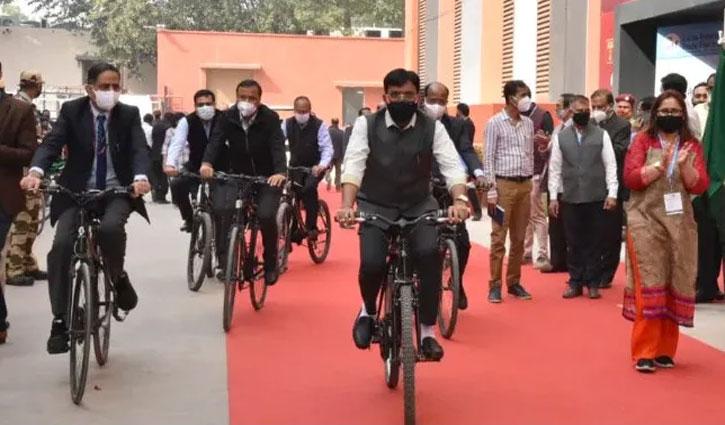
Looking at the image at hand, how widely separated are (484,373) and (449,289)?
1.36m

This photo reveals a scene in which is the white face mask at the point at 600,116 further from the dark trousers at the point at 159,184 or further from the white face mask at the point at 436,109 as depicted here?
the dark trousers at the point at 159,184

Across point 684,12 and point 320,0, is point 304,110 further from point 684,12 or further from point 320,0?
point 320,0

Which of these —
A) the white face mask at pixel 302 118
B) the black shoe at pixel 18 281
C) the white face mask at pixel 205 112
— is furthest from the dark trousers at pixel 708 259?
the black shoe at pixel 18 281

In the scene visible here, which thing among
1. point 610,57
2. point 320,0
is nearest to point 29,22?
point 320,0

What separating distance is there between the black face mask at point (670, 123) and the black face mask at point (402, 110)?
1.95 metres

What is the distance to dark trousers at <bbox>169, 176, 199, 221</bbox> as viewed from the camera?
11.6 m

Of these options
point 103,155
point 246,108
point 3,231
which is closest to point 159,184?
point 246,108

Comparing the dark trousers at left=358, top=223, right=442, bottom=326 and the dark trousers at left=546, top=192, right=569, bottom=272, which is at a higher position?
the dark trousers at left=358, top=223, right=442, bottom=326

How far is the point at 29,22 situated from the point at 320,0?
1721 centimetres

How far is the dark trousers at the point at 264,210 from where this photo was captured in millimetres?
9133

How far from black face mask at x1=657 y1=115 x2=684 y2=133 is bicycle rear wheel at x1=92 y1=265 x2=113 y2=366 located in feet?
12.6

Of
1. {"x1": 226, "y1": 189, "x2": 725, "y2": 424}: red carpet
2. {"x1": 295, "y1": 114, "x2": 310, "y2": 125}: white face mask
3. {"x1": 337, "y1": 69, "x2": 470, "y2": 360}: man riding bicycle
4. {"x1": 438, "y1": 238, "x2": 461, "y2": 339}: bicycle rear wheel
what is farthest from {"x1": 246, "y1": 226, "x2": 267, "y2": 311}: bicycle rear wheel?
{"x1": 295, "y1": 114, "x2": 310, "y2": 125}: white face mask

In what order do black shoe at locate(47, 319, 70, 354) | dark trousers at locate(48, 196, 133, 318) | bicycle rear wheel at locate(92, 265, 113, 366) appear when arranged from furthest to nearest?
bicycle rear wheel at locate(92, 265, 113, 366) < dark trousers at locate(48, 196, 133, 318) < black shoe at locate(47, 319, 70, 354)

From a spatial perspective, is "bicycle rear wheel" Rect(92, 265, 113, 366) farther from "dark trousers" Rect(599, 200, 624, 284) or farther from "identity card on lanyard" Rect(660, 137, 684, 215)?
"dark trousers" Rect(599, 200, 624, 284)
